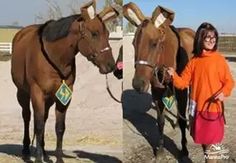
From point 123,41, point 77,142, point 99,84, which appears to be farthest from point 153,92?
point 77,142

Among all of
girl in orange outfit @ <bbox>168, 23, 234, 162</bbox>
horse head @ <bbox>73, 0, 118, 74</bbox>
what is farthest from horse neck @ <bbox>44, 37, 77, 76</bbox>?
girl in orange outfit @ <bbox>168, 23, 234, 162</bbox>

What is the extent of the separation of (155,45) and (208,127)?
2.07 ft

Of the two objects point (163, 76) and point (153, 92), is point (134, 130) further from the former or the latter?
point (163, 76)

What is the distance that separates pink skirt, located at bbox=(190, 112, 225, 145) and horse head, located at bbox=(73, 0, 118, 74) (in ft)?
2.56

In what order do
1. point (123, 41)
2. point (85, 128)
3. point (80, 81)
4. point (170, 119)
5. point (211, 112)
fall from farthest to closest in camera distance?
point (85, 128)
point (80, 81)
point (170, 119)
point (123, 41)
point (211, 112)

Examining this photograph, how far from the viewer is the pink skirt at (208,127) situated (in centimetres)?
305

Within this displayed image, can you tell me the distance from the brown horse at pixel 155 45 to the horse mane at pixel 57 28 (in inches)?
30.0

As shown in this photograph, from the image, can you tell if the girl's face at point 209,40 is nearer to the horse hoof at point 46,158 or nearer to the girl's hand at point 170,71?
the girl's hand at point 170,71

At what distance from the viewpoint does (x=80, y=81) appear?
4648mm

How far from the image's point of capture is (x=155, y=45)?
10.1 feet

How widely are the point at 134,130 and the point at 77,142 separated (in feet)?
4.01

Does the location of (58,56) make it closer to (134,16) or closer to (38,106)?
(38,106)

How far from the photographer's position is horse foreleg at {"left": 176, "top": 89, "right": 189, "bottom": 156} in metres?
3.56

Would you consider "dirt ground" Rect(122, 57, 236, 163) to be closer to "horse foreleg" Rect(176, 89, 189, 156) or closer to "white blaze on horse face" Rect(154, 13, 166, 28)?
"horse foreleg" Rect(176, 89, 189, 156)
